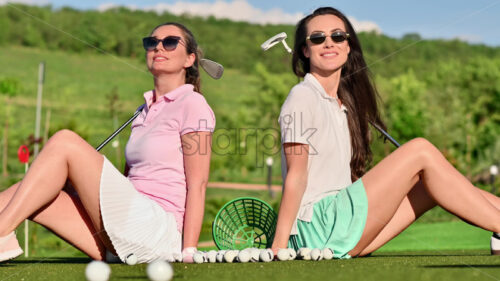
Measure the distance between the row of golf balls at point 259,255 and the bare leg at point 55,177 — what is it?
0.72 m

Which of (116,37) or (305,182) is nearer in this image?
(305,182)

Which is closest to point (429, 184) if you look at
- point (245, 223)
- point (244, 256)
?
point (244, 256)

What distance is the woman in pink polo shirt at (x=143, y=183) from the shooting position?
378cm

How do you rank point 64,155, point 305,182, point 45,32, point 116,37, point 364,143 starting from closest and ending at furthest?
point 64,155
point 305,182
point 364,143
point 116,37
point 45,32

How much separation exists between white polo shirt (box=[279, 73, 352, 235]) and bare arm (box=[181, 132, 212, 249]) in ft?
1.66

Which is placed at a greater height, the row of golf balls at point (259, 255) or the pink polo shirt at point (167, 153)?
the pink polo shirt at point (167, 153)

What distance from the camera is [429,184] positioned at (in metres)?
3.96

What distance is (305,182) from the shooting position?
406cm

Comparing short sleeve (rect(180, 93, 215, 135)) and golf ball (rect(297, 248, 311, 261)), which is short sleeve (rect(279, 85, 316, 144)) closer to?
short sleeve (rect(180, 93, 215, 135))

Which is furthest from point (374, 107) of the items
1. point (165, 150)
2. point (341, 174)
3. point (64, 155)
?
point (64, 155)

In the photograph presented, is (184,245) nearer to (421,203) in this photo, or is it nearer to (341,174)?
(341,174)

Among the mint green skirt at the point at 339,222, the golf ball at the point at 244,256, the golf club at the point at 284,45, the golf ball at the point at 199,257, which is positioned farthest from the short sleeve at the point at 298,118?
the golf ball at the point at 199,257

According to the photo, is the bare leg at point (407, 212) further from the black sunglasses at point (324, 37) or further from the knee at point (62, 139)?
the knee at point (62, 139)

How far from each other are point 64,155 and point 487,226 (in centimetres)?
256
